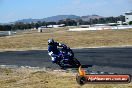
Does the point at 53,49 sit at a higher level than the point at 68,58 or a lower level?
higher

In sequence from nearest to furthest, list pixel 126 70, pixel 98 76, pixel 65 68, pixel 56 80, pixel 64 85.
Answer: pixel 98 76 → pixel 64 85 → pixel 56 80 → pixel 126 70 → pixel 65 68

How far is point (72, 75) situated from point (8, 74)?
12.9 feet

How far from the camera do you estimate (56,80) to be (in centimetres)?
1521

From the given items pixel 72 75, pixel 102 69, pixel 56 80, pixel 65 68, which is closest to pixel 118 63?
pixel 102 69

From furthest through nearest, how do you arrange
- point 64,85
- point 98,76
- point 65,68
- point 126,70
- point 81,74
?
1. point 65,68
2. point 126,70
3. point 64,85
4. point 81,74
5. point 98,76

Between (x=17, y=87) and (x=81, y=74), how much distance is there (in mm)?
3852

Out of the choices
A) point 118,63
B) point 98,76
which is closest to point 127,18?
point 118,63

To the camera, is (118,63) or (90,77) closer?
(90,77)

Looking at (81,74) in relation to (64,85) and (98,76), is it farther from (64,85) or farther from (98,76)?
(64,85)

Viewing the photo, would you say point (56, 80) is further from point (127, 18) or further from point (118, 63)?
point (127, 18)

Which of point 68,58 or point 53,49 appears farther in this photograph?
point 53,49

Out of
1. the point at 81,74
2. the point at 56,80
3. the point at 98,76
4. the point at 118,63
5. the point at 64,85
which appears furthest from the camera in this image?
the point at 118,63

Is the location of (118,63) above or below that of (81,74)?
below

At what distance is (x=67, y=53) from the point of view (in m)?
18.5
